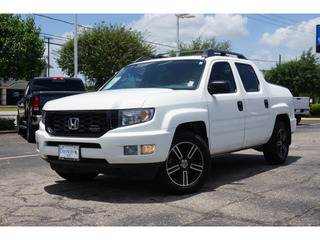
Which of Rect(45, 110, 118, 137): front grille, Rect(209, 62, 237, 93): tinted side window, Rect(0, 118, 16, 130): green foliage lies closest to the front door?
Rect(209, 62, 237, 93): tinted side window

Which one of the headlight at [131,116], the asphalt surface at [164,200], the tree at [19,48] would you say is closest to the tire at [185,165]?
the asphalt surface at [164,200]

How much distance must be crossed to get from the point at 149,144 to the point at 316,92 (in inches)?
1653

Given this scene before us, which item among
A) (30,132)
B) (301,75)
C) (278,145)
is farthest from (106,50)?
(278,145)

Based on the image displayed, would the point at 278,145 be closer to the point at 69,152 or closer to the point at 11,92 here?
the point at 69,152

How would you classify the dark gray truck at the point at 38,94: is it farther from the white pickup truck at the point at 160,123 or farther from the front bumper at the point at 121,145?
the front bumper at the point at 121,145

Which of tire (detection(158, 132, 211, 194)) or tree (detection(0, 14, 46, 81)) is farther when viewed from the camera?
tree (detection(0, 14, 46, 81))

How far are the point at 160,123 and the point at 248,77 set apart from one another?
2.68m

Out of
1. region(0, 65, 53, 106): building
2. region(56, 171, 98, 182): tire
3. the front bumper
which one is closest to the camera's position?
the front bumper

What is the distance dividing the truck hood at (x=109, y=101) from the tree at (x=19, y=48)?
593 inches

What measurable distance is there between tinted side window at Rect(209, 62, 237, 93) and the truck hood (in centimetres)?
102

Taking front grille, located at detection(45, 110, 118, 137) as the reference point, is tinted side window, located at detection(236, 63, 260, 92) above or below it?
above

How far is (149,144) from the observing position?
4.88 m

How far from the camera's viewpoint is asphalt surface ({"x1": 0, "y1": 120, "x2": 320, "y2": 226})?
13.8 feet

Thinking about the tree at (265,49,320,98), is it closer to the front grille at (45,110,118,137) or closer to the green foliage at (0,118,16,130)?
the green foliage at (0,118,16,130)
